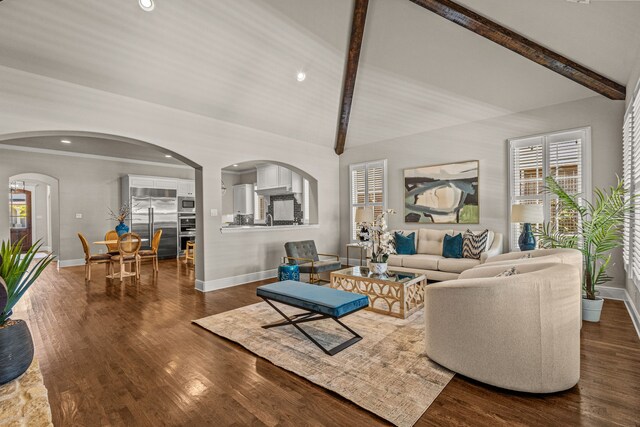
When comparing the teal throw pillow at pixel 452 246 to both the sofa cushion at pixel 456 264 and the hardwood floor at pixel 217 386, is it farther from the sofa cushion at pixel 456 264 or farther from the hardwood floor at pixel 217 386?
the hardwood floor at pixel 217 386

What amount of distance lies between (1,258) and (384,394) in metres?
2.37

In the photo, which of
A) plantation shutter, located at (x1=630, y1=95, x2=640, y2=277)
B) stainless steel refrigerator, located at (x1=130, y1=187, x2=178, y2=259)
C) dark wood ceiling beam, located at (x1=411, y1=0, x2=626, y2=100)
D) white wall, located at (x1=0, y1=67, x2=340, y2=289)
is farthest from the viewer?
stainless steel refrigerator, located at (x1=130, y1=187, x2=178, y2=259)

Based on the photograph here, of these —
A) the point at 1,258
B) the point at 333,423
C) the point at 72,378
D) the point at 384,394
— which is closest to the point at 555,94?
the point at 384,394

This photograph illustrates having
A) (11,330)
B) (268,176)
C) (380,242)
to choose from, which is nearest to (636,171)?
(380,242)

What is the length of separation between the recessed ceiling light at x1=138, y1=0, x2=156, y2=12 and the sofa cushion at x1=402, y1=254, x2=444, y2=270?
195 inches

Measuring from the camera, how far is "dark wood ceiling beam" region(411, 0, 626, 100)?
3707 mm

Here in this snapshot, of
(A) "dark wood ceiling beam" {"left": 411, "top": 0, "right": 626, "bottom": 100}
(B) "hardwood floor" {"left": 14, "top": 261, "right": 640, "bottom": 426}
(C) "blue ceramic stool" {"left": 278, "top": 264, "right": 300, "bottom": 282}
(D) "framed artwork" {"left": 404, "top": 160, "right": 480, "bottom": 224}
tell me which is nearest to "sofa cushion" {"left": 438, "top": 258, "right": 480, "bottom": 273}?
(D) "framed artwork" {"left": 404, "top": 160, "right": 480, "bottom": 224}

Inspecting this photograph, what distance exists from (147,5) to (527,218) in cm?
531

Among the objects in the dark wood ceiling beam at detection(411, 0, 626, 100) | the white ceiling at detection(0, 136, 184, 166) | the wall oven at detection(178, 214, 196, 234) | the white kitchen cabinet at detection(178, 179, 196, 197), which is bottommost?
the wall oven at detection(178, 214, 196, 234)

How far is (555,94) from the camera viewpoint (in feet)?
14.8

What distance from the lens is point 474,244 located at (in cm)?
490

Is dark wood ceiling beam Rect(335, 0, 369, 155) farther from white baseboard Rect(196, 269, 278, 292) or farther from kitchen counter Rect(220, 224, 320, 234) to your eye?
white baseboard Rect(196, 269, 278, 292)

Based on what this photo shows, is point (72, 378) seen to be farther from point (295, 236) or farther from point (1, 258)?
point (295, 236)

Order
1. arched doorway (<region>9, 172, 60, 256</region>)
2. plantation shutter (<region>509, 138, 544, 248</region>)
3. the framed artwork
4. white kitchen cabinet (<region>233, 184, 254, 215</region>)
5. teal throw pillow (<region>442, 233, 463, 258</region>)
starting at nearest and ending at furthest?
1. plantation shutter (<region>509, 138, 544, 248</region>)
2. teal throw pillow (<region>442, 233, 463, 258</region>)
3. the framed artwork
4. arched doorway (<region>9, 172, 60, 256</region>)
5. white kitchen cabinet (<region>233, 184, 254, 215</region>)
